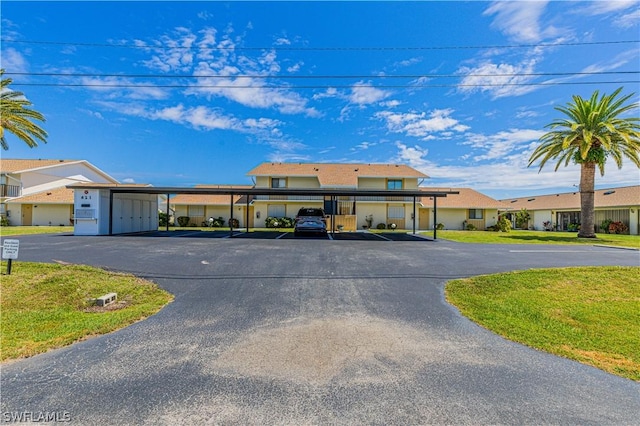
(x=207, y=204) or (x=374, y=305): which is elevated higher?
(x=207, y=204)

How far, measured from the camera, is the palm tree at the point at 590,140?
19922 millimetres

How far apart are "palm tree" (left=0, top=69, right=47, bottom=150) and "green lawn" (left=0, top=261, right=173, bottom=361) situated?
11.7 m

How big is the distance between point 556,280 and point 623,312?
6.84 feet

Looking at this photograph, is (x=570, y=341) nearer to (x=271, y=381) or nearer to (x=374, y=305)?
(x=374, y=305)

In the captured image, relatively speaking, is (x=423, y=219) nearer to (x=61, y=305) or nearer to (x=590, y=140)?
(x=590, y=140)

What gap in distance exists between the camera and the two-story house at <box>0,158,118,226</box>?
91.3 ft

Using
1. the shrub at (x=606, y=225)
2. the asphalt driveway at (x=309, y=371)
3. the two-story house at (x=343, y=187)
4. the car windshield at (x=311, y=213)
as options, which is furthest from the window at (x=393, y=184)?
the asphalt driveway at (x=309, y=371)

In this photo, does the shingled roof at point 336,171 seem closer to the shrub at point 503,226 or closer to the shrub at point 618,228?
the shrub at point 503,226

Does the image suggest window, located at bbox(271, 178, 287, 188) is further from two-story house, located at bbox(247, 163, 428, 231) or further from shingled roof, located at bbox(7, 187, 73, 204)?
shingled roof, located at bbox(7, 187, 73, 204)

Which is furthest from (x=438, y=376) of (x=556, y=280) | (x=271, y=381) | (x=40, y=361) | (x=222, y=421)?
(x=556, y=280)

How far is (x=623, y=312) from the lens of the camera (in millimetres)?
6164

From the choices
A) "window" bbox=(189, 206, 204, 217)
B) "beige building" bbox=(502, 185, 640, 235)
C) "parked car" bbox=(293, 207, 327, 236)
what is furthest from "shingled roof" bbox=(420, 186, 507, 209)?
"window" bbox=(189, 206, 204, 217)

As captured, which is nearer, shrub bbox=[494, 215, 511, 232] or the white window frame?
shrub bbox=[494, 215, 511, 232]

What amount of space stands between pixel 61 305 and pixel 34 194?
32102 millimetres
